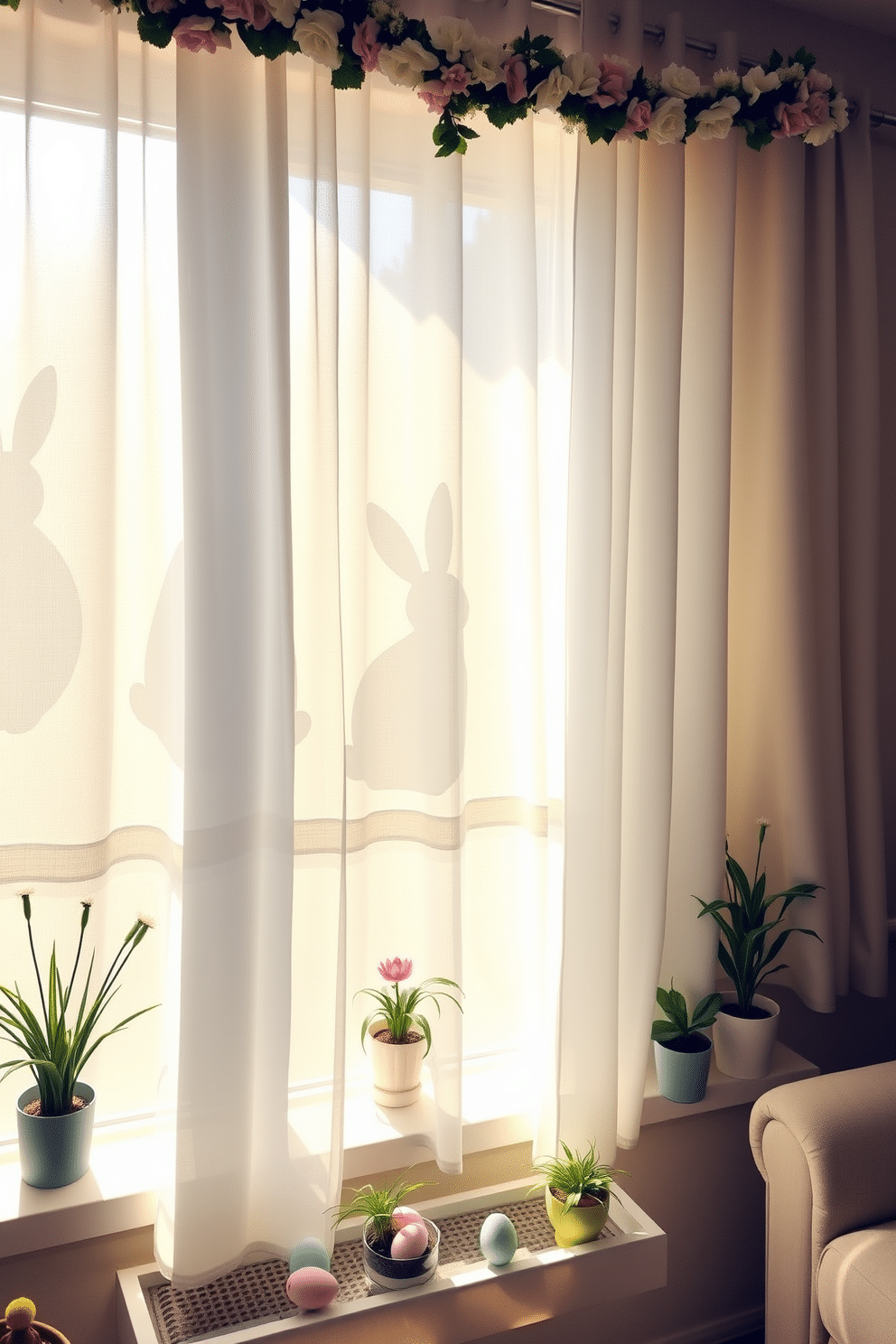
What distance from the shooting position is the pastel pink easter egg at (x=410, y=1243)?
152 centimetres

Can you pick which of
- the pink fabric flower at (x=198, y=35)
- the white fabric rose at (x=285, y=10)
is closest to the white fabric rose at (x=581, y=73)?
the white fabric rose at (x=285, y=10)

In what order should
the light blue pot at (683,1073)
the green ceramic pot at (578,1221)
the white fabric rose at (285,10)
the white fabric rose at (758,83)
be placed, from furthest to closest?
1. the light blue pot at (683,1073)
2. the white fabric rose at (758,83)
3. the green ceramic pot at (578,1221)
4. the white fabric rose at (285,10)

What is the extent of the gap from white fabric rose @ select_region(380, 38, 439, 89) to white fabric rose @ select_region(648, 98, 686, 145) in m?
0.40

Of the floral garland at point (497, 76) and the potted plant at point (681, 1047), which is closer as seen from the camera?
the floral garland at point (497, 76)

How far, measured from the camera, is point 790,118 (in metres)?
1.77

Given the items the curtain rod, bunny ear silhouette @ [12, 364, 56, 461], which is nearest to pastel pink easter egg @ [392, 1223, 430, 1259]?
bunny ear silhouette @ [12, 364, 56, 461]

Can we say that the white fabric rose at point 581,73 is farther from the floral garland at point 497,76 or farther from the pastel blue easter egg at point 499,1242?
the pastel blue easter egg at point 499,1242

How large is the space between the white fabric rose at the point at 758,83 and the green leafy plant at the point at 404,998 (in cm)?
162

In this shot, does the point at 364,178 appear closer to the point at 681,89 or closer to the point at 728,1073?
the point at 681,89

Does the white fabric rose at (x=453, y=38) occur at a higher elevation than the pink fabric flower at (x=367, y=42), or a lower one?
higher

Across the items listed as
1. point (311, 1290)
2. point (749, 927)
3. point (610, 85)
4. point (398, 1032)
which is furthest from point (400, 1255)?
point (610, 85)

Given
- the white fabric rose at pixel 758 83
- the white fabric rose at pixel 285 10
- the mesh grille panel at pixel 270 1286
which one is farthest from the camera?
the white fabric rose at pixel 758 83

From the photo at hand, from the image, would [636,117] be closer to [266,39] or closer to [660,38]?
[660,38]

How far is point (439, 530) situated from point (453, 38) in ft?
2.43
